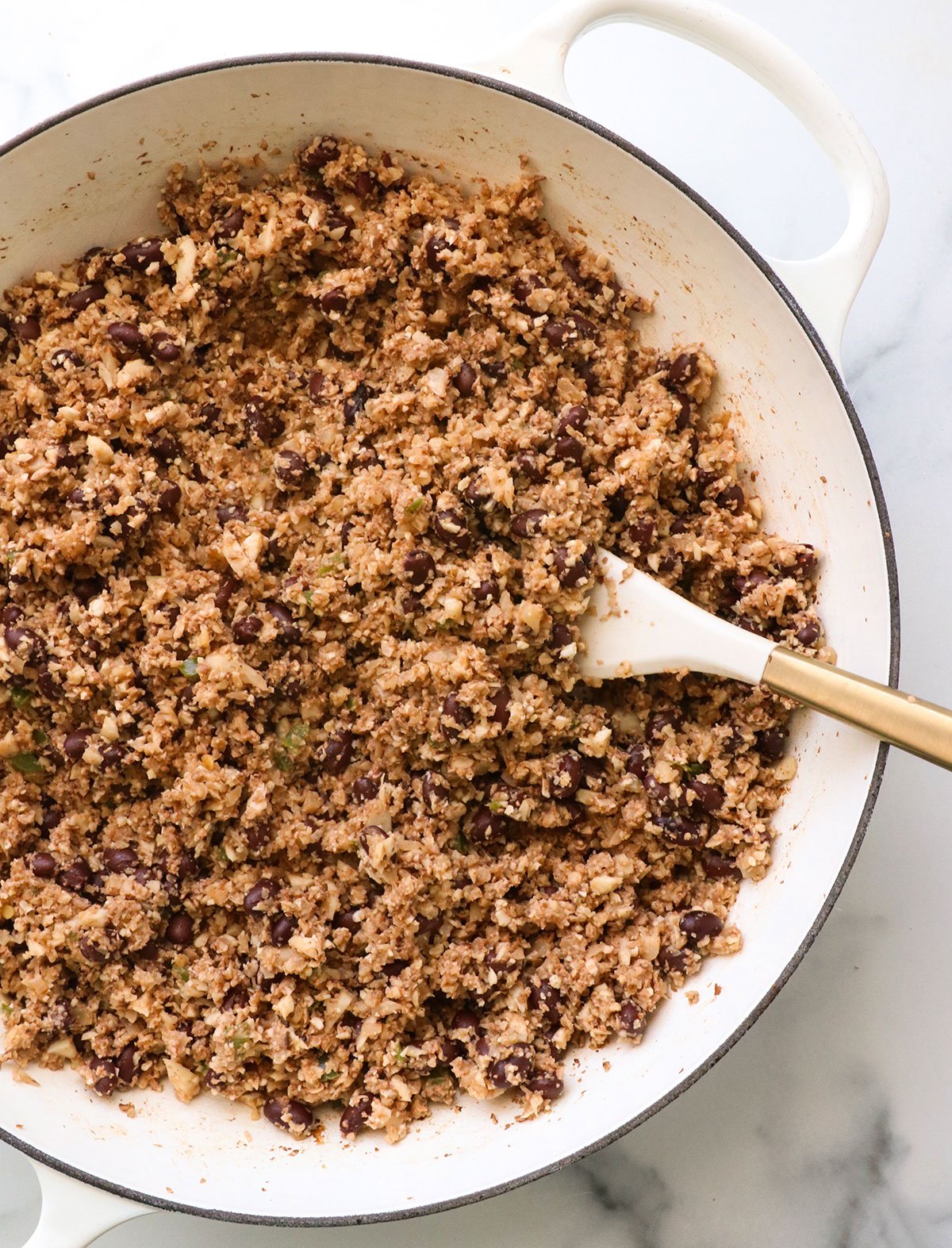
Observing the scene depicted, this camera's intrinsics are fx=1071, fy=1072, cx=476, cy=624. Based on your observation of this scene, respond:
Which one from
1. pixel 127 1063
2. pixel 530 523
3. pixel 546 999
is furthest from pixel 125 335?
pixel 546 999

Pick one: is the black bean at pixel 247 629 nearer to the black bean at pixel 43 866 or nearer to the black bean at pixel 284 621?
the black bean at pixel 284 621

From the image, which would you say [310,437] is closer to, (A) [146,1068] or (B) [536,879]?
(B) [536,879]

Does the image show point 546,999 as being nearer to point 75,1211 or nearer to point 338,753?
point 338,753

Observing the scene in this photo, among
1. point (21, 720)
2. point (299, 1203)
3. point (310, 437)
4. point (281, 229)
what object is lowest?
point (299, 1203)

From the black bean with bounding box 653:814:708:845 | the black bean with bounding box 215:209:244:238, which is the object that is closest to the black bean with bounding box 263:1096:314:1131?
the black bean with bounding box 653:814:708:845

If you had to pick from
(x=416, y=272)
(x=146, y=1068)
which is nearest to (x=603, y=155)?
(x=416, y=272)
